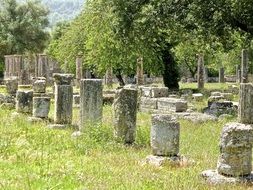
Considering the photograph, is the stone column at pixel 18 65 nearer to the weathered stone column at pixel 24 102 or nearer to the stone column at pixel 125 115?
the weathered stone column at pixel 24 102

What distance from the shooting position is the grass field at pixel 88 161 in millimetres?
9383

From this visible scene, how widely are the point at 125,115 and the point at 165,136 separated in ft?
7.53

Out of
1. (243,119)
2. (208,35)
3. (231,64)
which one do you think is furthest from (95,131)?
(231,64)

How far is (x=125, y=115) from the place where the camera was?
1456 centimetres

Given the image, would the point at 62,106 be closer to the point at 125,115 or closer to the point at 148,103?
the point at 125,115

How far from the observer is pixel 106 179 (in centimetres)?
974

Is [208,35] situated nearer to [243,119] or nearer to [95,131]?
[243,119]

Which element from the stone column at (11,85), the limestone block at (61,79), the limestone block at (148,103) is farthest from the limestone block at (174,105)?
the limestone block at (61,79)

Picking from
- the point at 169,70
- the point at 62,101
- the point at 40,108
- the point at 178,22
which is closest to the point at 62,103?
the point at 62,101

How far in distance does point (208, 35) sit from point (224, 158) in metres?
16.9

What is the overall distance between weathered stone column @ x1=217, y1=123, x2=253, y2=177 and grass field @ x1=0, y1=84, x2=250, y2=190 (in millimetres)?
563

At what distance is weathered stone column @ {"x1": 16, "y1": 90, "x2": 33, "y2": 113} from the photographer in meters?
21.3

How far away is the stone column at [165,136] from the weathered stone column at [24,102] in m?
9.65

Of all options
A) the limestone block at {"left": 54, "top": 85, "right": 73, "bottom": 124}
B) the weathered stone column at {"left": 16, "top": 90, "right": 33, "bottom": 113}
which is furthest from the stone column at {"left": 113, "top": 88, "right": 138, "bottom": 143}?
the weathered stone column at {"left": 16, "top": 90, "right": 33, "bottom": 113}
